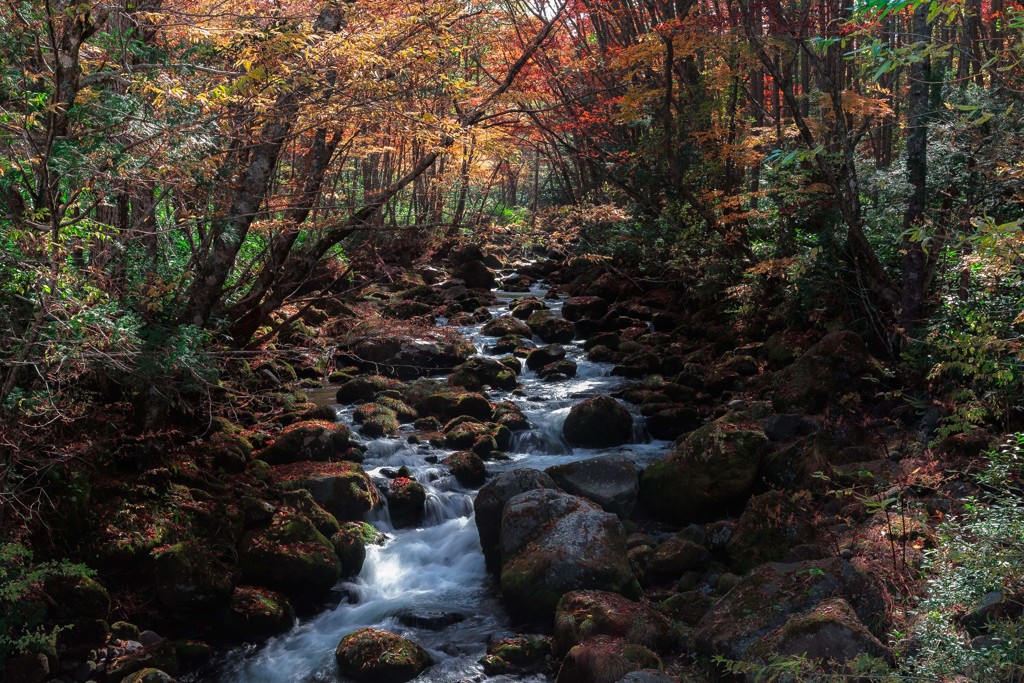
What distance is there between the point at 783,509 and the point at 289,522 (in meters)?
4.80

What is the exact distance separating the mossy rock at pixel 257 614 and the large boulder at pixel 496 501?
211 cm

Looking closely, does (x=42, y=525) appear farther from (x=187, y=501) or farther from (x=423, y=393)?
(x=423, y=393)

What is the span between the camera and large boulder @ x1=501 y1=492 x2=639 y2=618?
6719 millimetres

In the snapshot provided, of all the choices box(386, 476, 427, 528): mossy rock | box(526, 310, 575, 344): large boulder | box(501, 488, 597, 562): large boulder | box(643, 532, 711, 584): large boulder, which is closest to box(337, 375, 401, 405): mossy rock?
box(386, 476, 427, 528): mossy rock

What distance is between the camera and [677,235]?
15.4 m

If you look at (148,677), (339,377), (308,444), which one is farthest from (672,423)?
(148,677)

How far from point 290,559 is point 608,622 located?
3047 mm

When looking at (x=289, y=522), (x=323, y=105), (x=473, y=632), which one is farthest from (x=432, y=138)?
(x=473, y=632)

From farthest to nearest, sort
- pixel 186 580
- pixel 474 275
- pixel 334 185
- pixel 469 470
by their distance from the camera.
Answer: pixel 474 275 → pixel 334 185 → pixel 469 470 → pixel 186 580

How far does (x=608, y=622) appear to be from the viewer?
6.05 metres

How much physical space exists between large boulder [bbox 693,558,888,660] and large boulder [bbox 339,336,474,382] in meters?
8.66

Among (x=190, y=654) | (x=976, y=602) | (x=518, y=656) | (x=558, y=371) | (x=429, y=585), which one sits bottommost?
(x=429, y=585)

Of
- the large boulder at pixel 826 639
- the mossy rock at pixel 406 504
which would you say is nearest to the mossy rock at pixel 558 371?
the mossy rock at pixel 406 504

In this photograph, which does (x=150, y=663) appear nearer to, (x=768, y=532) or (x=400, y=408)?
(x=768, y=532)
